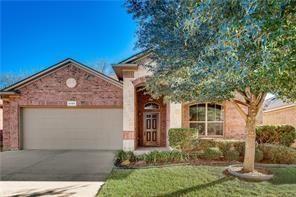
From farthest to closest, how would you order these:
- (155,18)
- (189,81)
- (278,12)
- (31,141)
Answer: (31,141) < (155,18) < (189,81) < (278,12)

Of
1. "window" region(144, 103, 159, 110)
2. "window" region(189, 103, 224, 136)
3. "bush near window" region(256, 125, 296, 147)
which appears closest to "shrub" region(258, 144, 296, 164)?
"bush near window" region(256, 125, 296, 147)

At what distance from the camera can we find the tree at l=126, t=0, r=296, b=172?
452 centimetres

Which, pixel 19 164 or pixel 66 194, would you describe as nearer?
pixel 66 194

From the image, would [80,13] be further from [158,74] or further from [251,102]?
[251,102]

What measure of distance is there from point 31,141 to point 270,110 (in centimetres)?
1868

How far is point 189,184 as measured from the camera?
709cm

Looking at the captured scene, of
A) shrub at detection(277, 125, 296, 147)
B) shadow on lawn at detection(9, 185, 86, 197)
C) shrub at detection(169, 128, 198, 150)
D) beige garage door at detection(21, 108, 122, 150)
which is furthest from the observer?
beige garage door at detection(21, 108, 122, 150)

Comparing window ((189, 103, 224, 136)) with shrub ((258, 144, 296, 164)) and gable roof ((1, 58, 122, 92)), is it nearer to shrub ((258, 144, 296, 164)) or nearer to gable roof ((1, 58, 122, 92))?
shrub ((258, 144, 296, 164))

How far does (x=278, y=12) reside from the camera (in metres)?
4.61

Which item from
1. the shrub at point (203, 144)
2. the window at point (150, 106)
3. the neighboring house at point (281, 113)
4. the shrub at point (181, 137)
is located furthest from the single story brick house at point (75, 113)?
the neighboring house at point (281, 113)

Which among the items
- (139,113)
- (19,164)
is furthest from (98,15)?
(19,164)

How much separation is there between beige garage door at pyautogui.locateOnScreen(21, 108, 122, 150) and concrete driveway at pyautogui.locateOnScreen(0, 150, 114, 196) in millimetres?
3085

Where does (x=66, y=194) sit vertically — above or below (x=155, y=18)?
below

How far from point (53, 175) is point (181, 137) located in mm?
6386
